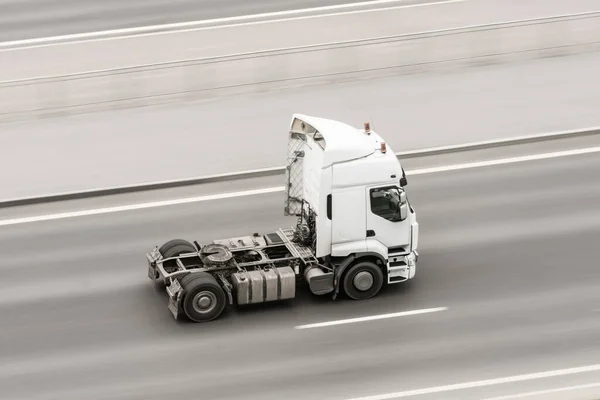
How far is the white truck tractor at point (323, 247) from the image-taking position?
71.1 feet

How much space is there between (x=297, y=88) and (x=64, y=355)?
12.7 metres

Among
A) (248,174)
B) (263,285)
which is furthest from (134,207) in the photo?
(263,285)

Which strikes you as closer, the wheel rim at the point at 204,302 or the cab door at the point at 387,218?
the wheel rim at the point at 204,302

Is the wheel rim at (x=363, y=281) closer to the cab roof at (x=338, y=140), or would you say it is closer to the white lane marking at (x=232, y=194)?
the cab roof at (x=338, y=140)

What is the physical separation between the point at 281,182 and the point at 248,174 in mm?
816

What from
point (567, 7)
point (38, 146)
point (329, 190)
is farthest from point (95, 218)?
point (567, 7)

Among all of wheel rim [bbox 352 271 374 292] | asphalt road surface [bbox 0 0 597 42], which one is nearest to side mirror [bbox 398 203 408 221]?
wheel rim [bbox 352 271 374 292]

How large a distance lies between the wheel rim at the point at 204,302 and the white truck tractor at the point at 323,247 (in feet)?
0.06

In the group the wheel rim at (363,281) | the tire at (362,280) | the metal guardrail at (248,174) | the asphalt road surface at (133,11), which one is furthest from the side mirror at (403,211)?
the asphalt road surface at (133,11)

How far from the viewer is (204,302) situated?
21.5 meters

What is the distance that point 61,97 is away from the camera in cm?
3053

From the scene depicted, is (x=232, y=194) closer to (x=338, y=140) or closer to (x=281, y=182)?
(x=281, y=182)

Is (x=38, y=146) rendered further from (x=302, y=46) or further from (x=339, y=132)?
(x=339, y=132)

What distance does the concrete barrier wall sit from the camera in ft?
100
